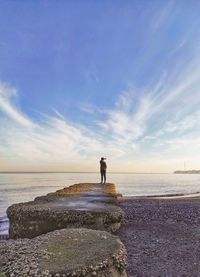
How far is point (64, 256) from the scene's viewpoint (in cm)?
480

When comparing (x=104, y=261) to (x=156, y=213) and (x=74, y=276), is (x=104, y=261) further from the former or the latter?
(x=156, y=213)

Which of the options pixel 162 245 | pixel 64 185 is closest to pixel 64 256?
pixel 162 245

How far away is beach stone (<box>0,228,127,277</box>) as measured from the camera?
4.32 metres

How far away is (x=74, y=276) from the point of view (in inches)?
168

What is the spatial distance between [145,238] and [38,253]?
579 centimetres

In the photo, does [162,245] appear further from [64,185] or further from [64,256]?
[64,185]

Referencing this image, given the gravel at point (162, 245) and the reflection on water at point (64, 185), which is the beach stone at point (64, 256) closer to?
the gravel at point (162, 245)

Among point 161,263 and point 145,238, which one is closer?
point 161,263

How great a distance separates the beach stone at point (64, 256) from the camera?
14.2 feet

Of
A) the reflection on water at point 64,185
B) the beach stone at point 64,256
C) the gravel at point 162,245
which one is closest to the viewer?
the beach stone at point 64,256

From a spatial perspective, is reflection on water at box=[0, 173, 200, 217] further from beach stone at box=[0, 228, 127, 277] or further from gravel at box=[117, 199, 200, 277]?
beach stone at box=[0, 228, 127, 277]

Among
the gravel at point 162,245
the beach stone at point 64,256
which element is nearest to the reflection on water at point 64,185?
the gravel at point 162,245

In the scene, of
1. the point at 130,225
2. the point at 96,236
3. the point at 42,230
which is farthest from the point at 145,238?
the point at 96,236

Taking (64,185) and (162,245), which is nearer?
(162,245)
